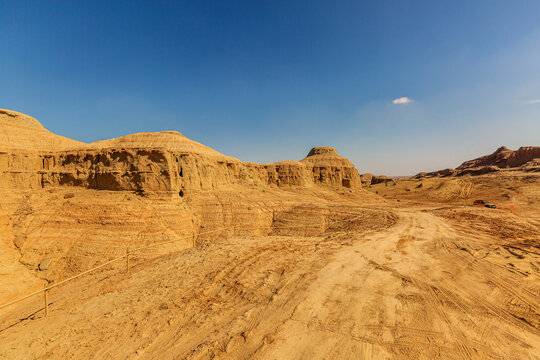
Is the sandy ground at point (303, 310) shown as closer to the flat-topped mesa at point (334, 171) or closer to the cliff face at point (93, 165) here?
the cliff face at point (93, 165)

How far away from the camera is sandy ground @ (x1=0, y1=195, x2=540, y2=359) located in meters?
5.03

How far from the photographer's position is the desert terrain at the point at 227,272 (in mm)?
5250

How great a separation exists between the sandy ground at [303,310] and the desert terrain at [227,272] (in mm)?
45

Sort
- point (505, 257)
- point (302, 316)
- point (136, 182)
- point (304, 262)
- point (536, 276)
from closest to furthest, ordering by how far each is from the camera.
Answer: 1. point (302, 316)
2. point (536, 276)
3. point (304, 262)
4. point (505, 257)
5. point (136, 182)

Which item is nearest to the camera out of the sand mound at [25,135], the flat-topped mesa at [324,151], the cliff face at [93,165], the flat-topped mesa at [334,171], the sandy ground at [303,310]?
the sandy ground at [303,310]

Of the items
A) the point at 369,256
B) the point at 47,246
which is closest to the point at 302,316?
the point at 369,256

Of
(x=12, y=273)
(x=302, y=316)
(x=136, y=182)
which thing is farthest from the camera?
(x=136, y=182)

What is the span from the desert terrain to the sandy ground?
4 cm

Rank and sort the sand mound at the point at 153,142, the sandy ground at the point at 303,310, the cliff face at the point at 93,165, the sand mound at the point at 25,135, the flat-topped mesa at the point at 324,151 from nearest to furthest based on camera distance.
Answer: the sandy ground at the point at 303,310 → the cliff face at the point at 93,165 → the sand mound at the point at 25,135 → the sand mound at the point at 153,142 → the flat-topped mesa at the point at 324,151

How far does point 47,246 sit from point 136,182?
854 cm

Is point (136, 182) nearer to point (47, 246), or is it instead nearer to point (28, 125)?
point (47, 246)

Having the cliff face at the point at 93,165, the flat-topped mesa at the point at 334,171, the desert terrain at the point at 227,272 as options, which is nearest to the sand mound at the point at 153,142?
the cliff face at the point at 93,165

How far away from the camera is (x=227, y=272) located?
9.00 m

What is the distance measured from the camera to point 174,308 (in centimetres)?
663
